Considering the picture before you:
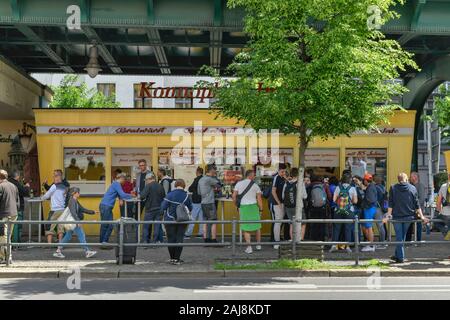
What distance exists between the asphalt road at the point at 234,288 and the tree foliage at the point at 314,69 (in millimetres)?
3349

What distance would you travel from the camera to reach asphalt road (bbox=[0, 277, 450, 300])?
30.7 ft

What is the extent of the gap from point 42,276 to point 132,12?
773 cm

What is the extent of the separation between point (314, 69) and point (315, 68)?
0.03 m

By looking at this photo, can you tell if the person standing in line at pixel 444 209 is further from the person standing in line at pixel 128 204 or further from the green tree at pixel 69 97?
the green tree at pixel 69 97

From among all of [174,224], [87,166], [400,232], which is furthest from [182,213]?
[87,166]

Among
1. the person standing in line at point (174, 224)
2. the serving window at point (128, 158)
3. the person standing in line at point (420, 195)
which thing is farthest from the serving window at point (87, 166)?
the person standing in line at point (420, 195)

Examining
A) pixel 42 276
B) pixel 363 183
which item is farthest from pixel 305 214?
pixel 42 276

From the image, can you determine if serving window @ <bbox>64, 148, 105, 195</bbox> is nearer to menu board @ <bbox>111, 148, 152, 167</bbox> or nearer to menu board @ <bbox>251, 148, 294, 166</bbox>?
menu board @ <bbox>111, 148, 152, 167</bbox>

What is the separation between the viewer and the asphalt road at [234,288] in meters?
9.35

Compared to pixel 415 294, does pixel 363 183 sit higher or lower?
higher

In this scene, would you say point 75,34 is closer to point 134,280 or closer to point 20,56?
point 20,56

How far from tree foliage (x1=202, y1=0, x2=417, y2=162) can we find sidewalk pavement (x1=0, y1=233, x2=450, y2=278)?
2.99 m

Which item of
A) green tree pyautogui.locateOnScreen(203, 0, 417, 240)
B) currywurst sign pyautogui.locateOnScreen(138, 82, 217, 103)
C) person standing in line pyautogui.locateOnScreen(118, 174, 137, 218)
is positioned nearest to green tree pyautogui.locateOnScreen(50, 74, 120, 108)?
currywurst sign pyautogui.locateOnScreen(138, 82, 217, 103)

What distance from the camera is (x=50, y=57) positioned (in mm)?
22203
